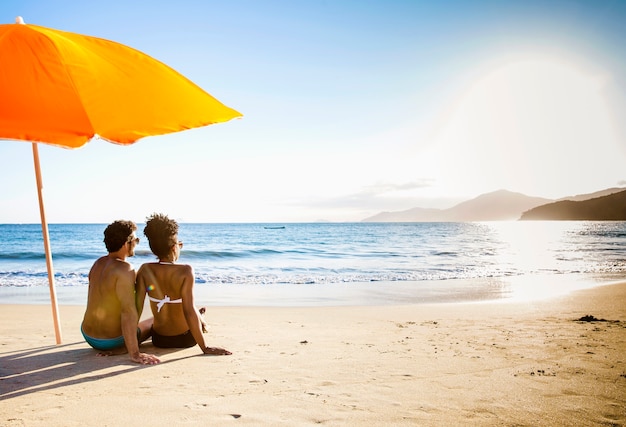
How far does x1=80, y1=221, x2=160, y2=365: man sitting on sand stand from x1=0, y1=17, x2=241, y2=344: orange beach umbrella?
5.12 ft

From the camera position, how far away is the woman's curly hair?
4445 mm

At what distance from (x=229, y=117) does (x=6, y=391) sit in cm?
303

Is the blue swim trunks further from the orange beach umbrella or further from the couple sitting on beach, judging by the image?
the orange beach umbrella

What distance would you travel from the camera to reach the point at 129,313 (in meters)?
4.27

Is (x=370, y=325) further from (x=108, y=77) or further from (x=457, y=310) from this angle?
(x=108, y=77)

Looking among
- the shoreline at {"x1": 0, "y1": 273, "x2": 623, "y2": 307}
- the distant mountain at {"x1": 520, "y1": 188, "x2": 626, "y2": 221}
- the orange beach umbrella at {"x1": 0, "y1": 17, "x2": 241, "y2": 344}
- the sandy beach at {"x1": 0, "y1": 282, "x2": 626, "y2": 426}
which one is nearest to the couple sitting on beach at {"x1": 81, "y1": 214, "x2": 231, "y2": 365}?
the sandy beach at {"x1": 0, "y1": 282, "x2": 626, "y2": 426}

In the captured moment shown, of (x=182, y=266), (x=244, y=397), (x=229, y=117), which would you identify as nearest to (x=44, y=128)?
(x=229, y=117)

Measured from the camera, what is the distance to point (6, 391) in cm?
361

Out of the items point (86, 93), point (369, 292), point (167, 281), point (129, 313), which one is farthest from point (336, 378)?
point (369, 292)

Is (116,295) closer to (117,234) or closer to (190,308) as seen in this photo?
(117,234)

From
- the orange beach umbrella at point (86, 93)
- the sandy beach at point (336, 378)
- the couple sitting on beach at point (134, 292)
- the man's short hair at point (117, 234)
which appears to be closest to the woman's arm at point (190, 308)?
the couple sitting on beach at point (134, 292)

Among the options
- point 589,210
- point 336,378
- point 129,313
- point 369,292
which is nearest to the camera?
point 336,378

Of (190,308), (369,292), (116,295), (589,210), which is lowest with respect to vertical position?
(589,210)

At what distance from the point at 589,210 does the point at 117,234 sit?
152m
